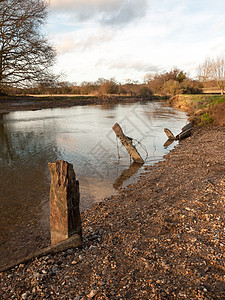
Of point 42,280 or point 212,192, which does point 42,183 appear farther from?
point 212,192

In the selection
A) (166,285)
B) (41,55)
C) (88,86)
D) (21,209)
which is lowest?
(21,209)

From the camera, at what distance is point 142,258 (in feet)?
9.46

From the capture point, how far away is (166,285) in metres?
2.38

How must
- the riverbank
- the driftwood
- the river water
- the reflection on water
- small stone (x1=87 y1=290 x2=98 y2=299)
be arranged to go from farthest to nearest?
the riverbank, the driftwood, the reflection on water, the river water, small stone (x1=87 y1=290 x2=98 y2=299)

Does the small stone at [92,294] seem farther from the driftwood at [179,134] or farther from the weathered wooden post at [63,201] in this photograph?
the driftwood at [179,134]

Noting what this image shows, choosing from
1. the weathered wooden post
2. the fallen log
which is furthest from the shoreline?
the fallen log

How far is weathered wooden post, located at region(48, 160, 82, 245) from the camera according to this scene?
3090 millimetres

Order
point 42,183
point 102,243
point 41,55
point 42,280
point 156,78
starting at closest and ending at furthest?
point 42,280, point 102,243, point 42,183, point 41,55, point 156,78

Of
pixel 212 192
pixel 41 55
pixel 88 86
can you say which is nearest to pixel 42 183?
pixel 212 192

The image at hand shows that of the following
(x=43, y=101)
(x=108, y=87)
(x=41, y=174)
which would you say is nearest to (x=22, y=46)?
(x=41, y=174)

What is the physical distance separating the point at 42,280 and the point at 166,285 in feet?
5.33

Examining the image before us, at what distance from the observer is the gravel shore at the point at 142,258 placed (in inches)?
94.0

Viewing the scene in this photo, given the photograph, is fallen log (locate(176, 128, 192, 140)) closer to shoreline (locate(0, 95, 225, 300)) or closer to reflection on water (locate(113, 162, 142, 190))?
reflection on water (locate(113, 162, 142, 190))

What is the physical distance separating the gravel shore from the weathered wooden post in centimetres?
34
